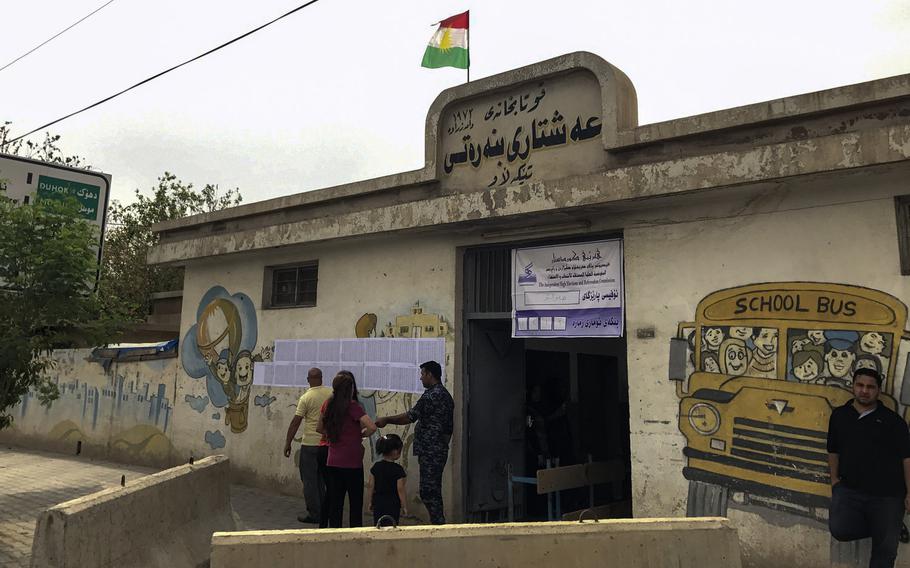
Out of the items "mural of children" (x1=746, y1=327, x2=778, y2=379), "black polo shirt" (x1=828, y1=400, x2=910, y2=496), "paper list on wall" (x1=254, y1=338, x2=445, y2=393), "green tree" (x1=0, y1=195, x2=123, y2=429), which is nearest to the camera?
"black polo shirt" (x1=828, y1=400, x2=910, y2=496)

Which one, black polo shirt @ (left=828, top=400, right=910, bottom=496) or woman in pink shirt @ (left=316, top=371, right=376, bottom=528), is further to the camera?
woman in pink shirt @ (left=316, top=371, right=376, bottom=528)

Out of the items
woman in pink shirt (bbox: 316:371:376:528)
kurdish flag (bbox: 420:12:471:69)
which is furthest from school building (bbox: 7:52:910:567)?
woman in pink shirt (bbox: 316:371:376:528)

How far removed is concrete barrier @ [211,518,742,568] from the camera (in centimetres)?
346

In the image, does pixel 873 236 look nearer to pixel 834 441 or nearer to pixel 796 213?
pixel 796 213

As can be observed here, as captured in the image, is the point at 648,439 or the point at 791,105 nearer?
the point at 791,105

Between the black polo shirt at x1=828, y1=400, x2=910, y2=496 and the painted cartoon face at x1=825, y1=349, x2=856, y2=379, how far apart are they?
1.54ft

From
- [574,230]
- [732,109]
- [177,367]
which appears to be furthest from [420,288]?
[177,367]

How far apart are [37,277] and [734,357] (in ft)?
22.6

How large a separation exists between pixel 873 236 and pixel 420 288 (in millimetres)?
4578

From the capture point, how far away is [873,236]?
15.8 feet

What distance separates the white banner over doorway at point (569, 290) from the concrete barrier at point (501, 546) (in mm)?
2689

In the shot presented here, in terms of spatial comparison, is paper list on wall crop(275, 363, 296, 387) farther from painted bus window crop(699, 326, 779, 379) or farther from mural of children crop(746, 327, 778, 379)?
mural of children crop(746, 327, 778, 379)

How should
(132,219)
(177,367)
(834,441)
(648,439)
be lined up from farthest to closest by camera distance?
1. (132,219)
2. (177,367)
3. (648,439)
4. (834,441)

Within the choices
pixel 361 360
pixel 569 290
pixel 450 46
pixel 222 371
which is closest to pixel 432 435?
pixel 569 290
